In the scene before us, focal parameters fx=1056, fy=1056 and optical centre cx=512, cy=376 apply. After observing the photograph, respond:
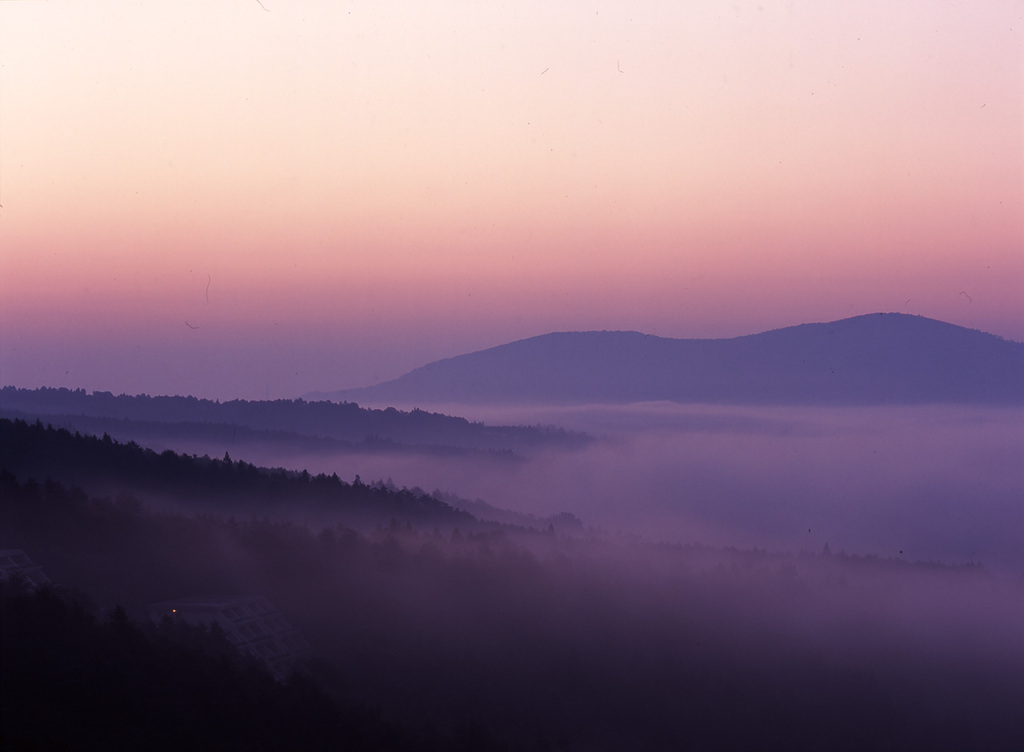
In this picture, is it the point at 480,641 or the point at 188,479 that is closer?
the point at 480,641

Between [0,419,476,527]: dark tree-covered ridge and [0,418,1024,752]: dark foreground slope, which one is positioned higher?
[0,419,476,527]: dark tree-covered ridge

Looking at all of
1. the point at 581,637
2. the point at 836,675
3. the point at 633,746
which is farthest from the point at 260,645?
the point at 836,675

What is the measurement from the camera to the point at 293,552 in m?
109

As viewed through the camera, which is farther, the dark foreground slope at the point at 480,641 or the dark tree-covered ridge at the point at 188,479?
the dark tree-covered ridge at the point at 188,479

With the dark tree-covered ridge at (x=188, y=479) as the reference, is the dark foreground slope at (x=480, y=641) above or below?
below

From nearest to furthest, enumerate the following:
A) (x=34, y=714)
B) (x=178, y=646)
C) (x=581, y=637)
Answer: (x=34, y=714) → (x=178, y=646) → (x=581, y=637)

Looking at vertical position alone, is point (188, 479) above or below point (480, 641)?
above

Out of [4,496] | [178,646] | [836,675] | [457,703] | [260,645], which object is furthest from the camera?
[836,675]

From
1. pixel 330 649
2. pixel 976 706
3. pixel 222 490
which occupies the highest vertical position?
pixel 222 490

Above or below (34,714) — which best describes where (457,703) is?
below

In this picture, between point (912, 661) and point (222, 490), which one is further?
point (912, 661)

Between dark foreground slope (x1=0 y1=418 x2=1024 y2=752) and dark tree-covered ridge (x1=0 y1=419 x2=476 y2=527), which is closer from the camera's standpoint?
dark foreground slope (x1=0 y1=418 x2=1024 y2=752)

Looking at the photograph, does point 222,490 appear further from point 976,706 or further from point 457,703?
point 976,706

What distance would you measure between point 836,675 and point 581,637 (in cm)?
3389
